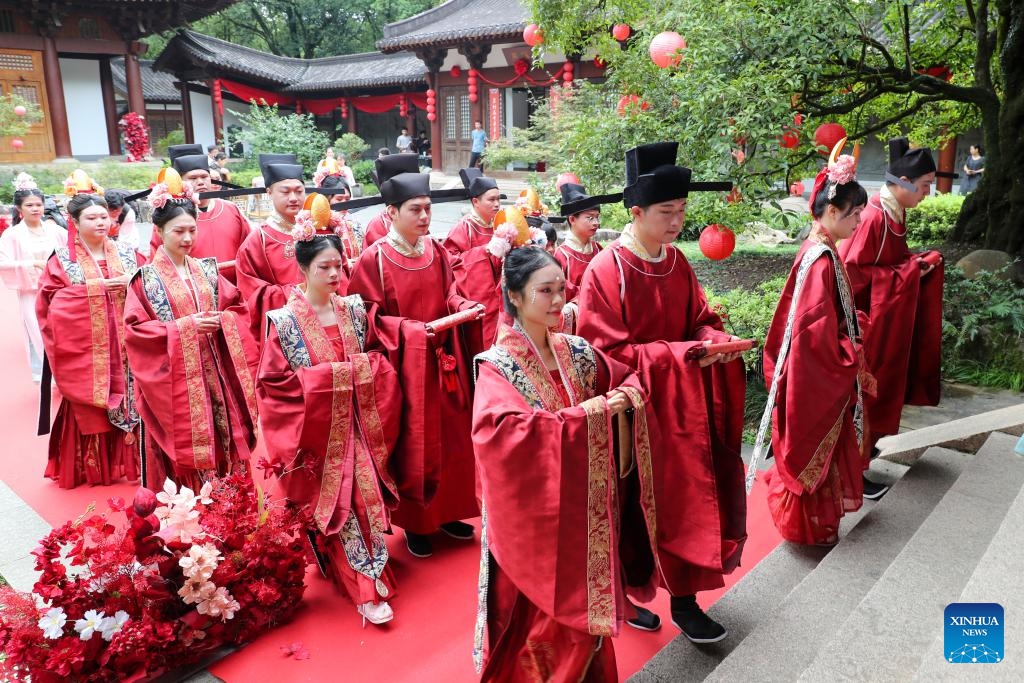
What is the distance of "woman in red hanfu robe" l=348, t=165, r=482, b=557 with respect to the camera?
13.7ft

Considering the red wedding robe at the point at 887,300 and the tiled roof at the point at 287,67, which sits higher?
the tiled roof at the point at 287,67

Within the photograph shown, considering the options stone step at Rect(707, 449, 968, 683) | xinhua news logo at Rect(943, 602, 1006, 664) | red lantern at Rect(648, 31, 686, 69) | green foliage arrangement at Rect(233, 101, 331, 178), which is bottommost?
stone step at Rect(707, 449, 968, 683)

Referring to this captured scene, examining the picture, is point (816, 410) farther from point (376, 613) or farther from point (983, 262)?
point (983, 262)

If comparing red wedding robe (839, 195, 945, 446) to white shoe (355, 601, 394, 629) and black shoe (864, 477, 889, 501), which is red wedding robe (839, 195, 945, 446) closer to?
black shoe (864, 477, 889, 501)

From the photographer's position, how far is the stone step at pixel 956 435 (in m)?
4.75

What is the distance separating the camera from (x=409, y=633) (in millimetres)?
3625

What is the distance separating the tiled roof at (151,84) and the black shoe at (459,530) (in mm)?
30398

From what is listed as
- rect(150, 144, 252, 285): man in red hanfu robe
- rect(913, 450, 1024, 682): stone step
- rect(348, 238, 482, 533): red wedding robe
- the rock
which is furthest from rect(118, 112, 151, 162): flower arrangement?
rect(913, 450, 1024, 682): stone step

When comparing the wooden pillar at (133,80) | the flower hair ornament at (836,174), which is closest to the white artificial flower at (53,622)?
the flower hair ornament at (836,174)

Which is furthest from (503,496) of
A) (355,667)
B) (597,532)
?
(355,667)

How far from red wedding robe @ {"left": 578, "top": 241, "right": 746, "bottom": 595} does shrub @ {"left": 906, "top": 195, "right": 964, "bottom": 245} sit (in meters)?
8.77

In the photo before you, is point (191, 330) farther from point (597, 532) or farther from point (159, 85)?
point (159, 85)

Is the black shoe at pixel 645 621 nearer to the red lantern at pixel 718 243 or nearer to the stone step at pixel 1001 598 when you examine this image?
the stone step at pixel 1001 598

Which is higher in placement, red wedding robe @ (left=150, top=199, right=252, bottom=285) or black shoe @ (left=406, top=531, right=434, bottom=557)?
red wedding robe @ (left=150, top=199, right=252, bottom=285)
